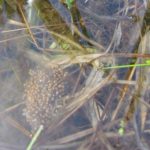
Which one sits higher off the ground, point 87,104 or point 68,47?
point 68,47

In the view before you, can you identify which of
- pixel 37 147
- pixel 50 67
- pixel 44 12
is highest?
pixel 44 12

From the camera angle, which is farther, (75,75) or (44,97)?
(75,75)

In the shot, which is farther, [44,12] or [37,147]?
[44,12]

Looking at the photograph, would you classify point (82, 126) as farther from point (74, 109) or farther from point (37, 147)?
point (37, 147)

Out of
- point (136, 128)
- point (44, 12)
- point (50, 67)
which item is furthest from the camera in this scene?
point (44, 12)

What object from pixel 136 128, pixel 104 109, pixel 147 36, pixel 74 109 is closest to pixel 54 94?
pixel 74 109
